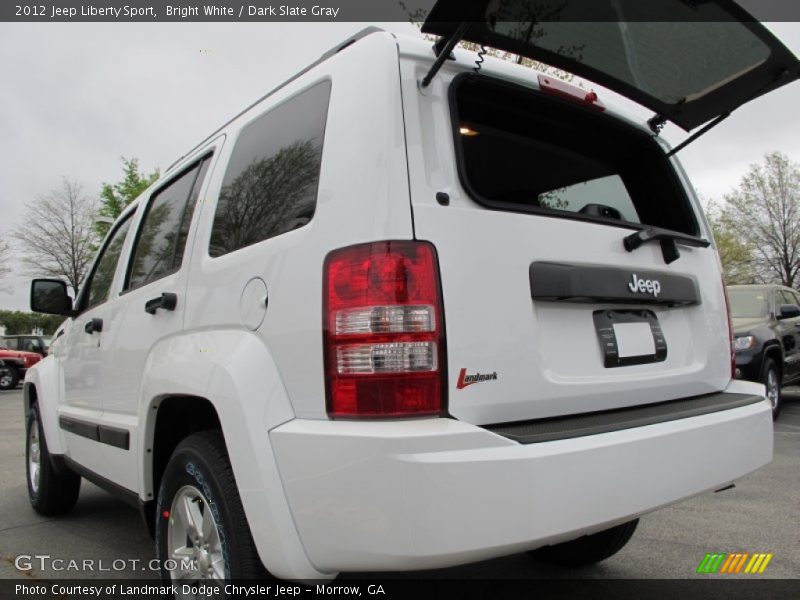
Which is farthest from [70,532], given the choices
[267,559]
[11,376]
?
[11,376]

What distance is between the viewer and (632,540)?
3.36 meters

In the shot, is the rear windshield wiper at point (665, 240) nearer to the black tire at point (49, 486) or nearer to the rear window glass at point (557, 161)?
the rear window glass at point (557, 161)

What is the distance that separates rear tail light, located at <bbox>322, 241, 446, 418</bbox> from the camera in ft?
5.09

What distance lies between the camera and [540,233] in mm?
1880

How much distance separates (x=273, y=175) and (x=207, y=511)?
1117 millimetres

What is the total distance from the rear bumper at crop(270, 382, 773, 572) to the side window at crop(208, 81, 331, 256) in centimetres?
68

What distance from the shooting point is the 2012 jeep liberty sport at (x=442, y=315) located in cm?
154

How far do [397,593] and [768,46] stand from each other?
2.57 m

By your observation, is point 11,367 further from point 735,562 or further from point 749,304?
point 735,562

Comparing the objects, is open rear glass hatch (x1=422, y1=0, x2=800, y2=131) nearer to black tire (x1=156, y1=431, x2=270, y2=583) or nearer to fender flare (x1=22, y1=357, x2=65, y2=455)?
black tire (x1=156, y1=431, x2=270, y2=583)

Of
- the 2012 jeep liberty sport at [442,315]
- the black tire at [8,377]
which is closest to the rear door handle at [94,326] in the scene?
the 2012 jeep liberty sport at [442,315]

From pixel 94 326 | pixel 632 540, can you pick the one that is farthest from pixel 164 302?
pixel 632 540

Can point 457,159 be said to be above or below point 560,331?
above

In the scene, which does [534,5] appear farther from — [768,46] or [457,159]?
[768,46]
